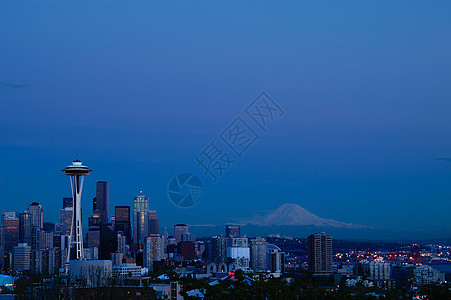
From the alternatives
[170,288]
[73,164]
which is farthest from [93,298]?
[73,164]

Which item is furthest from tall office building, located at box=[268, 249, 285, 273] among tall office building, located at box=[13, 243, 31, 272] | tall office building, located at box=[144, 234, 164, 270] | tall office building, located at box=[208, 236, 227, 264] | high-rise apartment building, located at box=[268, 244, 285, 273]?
tall office building, located at box=[13, 243, 31, 272]

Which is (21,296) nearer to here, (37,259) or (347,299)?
(347,299)

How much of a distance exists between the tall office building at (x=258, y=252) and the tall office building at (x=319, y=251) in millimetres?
9419

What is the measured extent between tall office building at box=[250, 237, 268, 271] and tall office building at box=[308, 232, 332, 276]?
30.9ft

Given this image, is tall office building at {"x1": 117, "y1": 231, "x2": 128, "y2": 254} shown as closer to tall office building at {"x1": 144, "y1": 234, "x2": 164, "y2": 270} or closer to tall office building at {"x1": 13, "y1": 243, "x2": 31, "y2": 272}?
tall office building at {"x1": 144, "y1": 234, "x2": 164, "y2": 270}

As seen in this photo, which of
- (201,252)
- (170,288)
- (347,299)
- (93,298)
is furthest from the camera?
(201,252)

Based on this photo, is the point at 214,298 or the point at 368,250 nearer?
the point at 214,298

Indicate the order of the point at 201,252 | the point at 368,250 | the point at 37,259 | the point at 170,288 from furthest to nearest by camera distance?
1. the point at 201,252
2. the point at 368,250
3. the point at 37,259
4. the point at 170,288

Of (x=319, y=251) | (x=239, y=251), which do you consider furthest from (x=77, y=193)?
(x=239, y=251)

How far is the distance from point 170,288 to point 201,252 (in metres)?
67.1

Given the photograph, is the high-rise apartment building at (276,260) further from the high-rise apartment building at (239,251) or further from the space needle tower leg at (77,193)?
the space needle tower leg at (77,193)

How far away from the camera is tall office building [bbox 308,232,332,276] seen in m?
66.2

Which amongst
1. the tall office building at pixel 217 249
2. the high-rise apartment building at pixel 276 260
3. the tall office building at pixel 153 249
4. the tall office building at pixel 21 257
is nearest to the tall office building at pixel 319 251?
the high-rise apartment building at pixel 276 260

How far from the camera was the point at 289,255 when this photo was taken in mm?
81625
